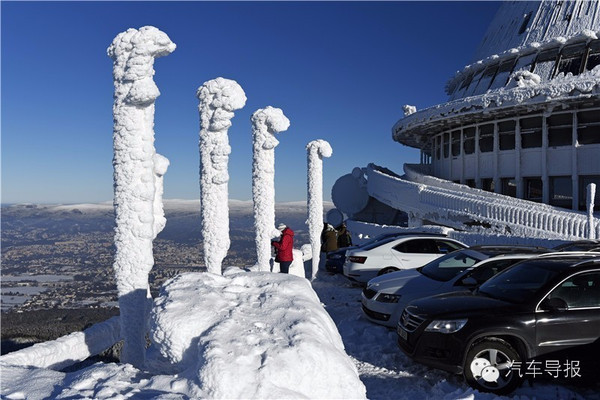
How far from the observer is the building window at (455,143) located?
2573 centimetres

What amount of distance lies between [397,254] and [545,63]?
16.1 metres

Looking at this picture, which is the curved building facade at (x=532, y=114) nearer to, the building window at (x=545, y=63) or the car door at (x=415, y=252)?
the building window at (x=545, y=63)

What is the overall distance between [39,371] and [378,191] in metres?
22.4

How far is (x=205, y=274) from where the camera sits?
538cm

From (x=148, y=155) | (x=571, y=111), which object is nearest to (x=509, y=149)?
(x=571, y=111)

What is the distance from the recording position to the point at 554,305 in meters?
5.43

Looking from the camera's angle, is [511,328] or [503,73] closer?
[511,328]

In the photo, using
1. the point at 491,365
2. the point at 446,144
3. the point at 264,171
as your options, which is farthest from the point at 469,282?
the point at 446,144

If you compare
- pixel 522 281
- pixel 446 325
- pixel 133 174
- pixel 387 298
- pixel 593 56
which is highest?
pixel 593 56

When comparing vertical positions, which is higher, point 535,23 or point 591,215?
point 535,23

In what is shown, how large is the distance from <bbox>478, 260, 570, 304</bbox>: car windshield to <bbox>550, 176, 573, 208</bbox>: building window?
1621 centimetres

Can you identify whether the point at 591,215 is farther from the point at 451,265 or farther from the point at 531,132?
the point at 531,132

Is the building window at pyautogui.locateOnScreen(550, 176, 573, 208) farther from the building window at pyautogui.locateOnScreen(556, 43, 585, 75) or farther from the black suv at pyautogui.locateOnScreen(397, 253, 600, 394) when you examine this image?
the black suv at pyautogui.locateOnScreen(397, 253, 600, 394)

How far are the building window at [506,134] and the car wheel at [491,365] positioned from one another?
1912 cm
